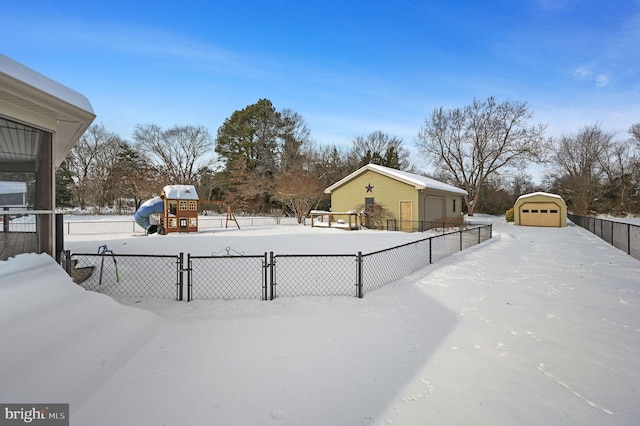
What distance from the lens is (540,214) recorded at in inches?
955

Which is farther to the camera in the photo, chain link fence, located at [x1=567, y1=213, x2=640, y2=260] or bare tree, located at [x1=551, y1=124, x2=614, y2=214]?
bare tree, located at [x1=551, y1=124, x2=614, y2=214]

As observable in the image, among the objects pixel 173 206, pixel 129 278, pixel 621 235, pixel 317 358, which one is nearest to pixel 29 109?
pixel 129 278

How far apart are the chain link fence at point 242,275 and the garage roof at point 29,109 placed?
201 centimetres

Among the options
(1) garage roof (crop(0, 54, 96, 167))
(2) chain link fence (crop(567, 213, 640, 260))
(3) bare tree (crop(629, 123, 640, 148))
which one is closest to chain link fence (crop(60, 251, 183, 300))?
(1) garage roof (crop(0, 54, 96, 167))

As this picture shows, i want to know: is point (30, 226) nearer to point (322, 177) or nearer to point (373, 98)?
point (373, 98)

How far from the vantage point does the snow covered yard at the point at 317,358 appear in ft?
7.96

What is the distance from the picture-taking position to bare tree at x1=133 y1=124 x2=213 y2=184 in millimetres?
41438

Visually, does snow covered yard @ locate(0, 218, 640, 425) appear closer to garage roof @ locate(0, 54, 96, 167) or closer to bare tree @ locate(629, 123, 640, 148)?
garage roof @ locate(0, 54, 96, 167)

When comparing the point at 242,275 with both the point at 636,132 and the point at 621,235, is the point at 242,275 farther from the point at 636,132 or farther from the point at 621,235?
the point at 636,132

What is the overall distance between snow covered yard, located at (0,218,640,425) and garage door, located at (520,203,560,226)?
882 inches

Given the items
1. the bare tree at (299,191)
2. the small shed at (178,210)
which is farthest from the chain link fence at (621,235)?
the small shed at (178,210)

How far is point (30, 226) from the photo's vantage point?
478 centimetres

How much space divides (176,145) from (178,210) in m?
28.0

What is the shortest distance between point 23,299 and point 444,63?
671 inches
